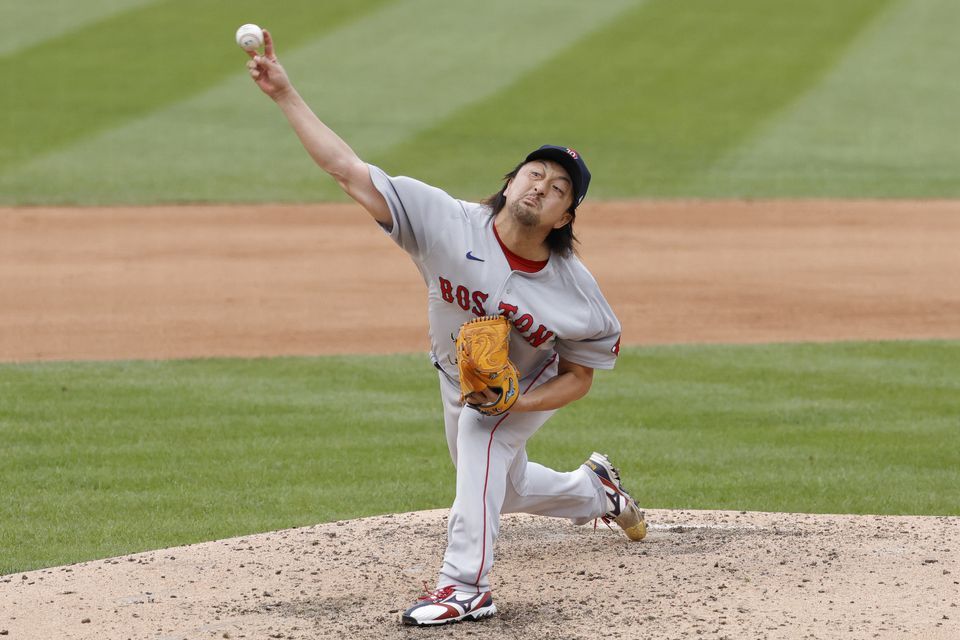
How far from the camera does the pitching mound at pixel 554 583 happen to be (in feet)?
15.9

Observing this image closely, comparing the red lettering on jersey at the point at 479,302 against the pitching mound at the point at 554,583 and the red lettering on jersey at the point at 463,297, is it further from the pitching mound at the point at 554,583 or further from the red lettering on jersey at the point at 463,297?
the pitching mound at the point at 554,583

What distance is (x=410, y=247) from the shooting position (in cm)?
499

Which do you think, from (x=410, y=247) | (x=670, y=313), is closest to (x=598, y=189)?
(x=670, y=313)

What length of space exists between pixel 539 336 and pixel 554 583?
3.09 feet

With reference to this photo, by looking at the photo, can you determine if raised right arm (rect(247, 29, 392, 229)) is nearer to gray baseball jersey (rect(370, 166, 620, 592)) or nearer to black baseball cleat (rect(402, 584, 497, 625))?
gray baseball jersey (rect(370, 166, 620, 592))

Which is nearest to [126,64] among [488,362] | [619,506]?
[619,506]

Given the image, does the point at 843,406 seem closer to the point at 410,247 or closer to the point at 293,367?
the point at 293,367

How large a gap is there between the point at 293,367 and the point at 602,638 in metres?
5.38

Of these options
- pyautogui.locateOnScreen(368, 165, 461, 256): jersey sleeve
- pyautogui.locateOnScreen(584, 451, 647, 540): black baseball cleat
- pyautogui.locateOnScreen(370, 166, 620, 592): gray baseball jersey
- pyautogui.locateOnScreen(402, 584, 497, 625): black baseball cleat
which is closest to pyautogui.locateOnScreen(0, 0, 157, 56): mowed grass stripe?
pyautogui.locateOnScreen(584, 451, 647, 540): black baseball cleat

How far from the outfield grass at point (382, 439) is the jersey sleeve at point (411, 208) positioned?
206 centimetres

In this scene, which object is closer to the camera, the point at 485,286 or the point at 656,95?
the point at 485,286

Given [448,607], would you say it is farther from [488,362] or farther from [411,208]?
[411,208]

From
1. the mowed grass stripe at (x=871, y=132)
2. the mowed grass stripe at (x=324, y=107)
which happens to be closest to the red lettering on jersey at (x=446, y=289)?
the mowed grass stripe at (x=324, y=107)

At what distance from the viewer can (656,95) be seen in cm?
2131
